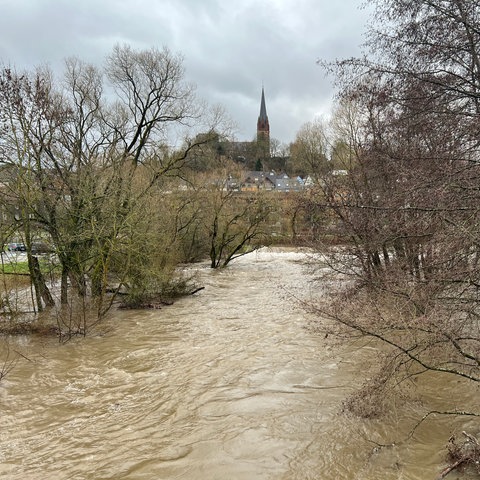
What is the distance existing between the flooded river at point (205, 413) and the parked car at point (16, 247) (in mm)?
2760

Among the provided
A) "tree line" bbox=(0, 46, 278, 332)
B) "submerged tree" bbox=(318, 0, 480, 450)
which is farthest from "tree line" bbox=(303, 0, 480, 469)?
"tree line" bbox=(0, 46, 278, 332)

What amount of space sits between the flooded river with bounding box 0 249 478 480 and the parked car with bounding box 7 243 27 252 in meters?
2.76

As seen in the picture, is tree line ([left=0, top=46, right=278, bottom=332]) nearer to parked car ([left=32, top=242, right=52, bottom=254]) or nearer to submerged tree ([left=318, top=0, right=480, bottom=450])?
parked car ([left=32, top=242, right=52, bottom=254])

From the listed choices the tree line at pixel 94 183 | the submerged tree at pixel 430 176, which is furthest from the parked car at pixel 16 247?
the submerged tree at pixel 430 176

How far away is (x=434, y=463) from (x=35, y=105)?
44.9ft

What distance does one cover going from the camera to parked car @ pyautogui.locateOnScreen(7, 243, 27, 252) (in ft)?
41.7

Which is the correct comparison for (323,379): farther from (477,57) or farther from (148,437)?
(477,57)

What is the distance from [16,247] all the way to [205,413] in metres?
8.85

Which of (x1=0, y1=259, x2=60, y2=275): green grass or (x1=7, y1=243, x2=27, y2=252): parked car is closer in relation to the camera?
(x1=7, y1=243, x2=27, y2=252): parked car

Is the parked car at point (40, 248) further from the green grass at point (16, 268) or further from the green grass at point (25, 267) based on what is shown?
the green grass at point (16, 268)

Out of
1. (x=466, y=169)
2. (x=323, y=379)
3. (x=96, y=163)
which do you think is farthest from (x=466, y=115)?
(x=96, y=163)

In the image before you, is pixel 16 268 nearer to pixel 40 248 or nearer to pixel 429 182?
pixel 40 248

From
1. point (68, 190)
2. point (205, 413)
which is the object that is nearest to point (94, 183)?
point (68, 190)

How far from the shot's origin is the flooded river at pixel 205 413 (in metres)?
5.77
